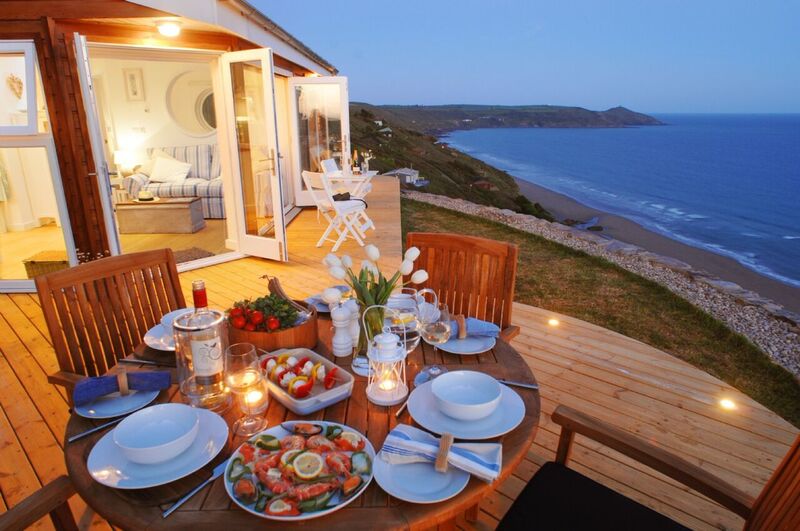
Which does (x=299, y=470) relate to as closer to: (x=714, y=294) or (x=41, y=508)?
(x=41, y=508)

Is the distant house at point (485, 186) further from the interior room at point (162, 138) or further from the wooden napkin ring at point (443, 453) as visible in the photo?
the wooden napkin ring at point (443, 453)

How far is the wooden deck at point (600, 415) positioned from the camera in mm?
1970

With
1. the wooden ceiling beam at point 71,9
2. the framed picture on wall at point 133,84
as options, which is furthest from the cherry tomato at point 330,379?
the framed picture on wall at point 133,84

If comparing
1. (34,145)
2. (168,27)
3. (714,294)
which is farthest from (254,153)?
(714,294)

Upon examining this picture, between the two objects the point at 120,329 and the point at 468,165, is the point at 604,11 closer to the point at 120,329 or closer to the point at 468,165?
the point at 468,165

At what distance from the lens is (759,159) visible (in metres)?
37.6

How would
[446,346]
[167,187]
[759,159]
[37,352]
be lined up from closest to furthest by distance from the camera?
[446,346] → [37,352] → [167,187] → [759,159]

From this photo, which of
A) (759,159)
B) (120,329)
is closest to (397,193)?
(120,329)

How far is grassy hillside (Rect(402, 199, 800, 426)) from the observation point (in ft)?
11.5

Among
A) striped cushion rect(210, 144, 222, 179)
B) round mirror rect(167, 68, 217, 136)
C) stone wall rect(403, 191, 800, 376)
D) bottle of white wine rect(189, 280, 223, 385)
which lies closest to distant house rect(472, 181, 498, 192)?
stone wall rect(403, 191, 800, 376)

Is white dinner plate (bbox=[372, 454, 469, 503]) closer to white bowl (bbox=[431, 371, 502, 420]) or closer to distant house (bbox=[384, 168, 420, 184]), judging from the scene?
white bowl (bbox=[431, 371, 502, 420])

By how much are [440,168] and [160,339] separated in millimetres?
22206

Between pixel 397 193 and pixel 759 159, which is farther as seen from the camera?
pixel 759 159

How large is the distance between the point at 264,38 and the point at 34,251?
3.34 metres
